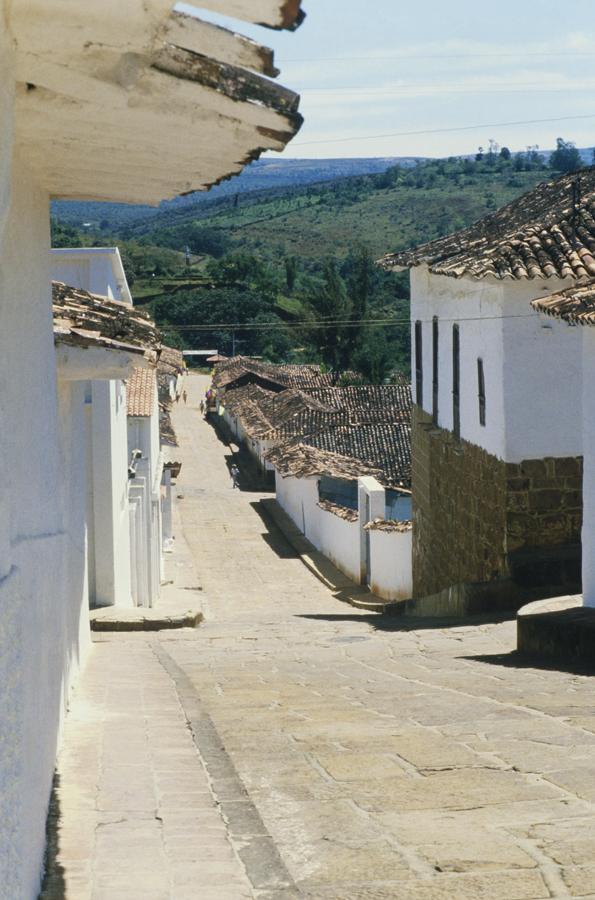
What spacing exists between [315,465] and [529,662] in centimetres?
1911

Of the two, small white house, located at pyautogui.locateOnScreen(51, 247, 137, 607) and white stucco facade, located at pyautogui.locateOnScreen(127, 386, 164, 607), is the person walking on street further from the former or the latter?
small white house, located at pyautogui.locateOnScreen(51, 247, 137, 607)

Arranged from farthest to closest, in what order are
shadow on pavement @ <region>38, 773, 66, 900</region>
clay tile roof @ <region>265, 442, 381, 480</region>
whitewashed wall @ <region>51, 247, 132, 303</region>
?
clay tile roof @ <region>265, 442, 381, 480</region> < whitewashed wall @ <region>51, 247, 132, 303</region> < shadow on pavement @ <region>38, 773, 66, 900</region>

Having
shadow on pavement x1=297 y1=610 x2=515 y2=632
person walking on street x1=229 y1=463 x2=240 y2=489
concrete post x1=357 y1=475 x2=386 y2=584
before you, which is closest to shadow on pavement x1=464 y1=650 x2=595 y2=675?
shadow on pavement x1=297 y1=610 x2=515 y2=632

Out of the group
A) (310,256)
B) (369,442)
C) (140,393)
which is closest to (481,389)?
(140,393)

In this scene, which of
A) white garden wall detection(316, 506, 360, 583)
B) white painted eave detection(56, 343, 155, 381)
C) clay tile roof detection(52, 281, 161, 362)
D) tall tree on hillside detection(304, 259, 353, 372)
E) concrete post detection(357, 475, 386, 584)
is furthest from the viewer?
tall tree on hillside detection(304, 259, 353, 372)

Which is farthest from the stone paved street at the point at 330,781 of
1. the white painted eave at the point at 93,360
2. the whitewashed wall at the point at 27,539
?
the white painted eave at the point at 93,360

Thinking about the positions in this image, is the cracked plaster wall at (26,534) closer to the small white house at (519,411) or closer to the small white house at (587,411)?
the small white house at (587,411)

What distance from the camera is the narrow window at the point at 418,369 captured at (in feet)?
65.1

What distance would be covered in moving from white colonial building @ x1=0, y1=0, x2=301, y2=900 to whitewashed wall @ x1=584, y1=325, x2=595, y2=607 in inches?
208

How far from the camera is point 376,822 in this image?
484 cm

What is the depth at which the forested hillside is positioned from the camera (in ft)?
233

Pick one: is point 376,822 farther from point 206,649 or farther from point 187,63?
point 206,649

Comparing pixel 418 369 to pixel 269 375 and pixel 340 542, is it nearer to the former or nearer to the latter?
pixel 340 542

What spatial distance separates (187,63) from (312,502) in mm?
26277
